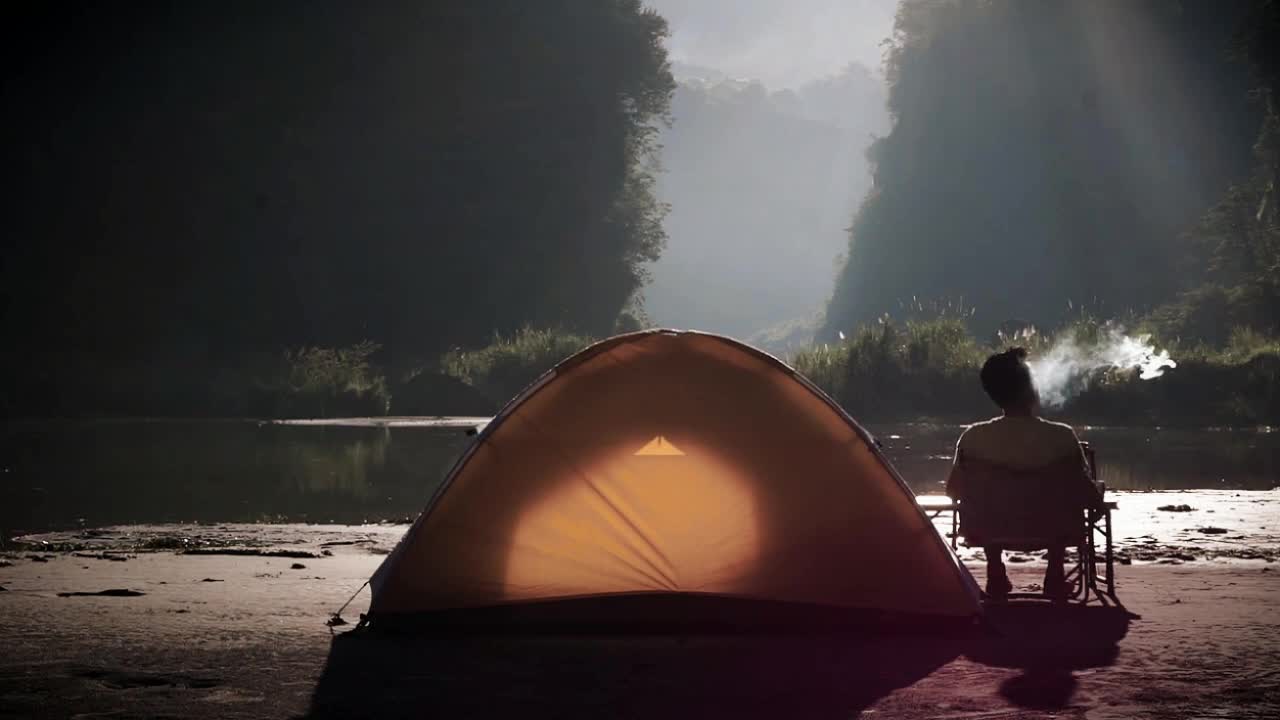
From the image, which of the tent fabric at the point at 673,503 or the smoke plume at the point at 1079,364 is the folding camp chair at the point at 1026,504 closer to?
the tent fabric at the point at 673,503

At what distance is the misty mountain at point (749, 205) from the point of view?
135 meters

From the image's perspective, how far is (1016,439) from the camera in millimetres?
8484

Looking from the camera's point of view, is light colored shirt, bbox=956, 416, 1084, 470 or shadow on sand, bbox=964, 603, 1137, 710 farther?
light colored shirt, bbox=956, 416, 1084, 470

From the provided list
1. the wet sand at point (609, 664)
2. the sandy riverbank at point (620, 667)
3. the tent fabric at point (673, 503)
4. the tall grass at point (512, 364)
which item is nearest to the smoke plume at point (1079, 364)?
the tall grass at point (512, 364)

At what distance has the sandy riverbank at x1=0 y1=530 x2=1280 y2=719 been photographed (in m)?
6.15

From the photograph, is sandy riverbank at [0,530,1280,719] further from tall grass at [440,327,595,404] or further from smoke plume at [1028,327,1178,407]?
tall grass at [440,327,595,404]

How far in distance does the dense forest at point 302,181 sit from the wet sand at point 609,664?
1190 inches

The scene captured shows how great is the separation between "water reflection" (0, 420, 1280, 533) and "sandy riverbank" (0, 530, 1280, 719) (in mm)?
7097

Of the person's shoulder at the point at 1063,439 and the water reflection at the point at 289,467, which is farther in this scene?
the water reflection at the point at 289,467

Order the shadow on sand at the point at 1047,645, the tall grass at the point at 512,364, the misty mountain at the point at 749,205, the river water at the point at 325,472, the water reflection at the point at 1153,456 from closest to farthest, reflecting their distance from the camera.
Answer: the shadow on sand at the point at 1047,645 < the river water at the point at 325,472 < the water reflection at the point at 1153,456 < the tall grass at the point at 512,364 < the misty mountain at the point at 749,205

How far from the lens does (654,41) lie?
57.2m

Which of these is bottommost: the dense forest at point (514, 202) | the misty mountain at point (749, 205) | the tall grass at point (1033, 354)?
the tall grass at point (1033, 354)

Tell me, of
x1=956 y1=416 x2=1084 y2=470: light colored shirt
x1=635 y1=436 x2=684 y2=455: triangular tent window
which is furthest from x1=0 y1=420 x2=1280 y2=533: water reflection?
x1=956 y1=416 x2=1084 y2=470: light colored shirt

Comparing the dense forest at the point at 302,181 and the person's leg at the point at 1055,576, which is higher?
the dense forest at the point at 302,181
